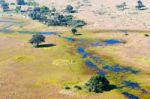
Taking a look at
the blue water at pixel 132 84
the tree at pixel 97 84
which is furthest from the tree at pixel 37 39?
the blue water at pixel 132 84

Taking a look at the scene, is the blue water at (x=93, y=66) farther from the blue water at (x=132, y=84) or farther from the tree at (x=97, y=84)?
the tree at (x=97, y=84)

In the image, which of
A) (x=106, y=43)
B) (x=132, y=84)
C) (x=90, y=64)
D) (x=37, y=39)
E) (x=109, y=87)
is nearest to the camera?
(x=109, y=87)

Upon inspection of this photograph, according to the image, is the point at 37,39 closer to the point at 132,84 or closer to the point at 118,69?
the point at 118,69

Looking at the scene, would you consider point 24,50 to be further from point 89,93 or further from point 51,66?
point 89,93

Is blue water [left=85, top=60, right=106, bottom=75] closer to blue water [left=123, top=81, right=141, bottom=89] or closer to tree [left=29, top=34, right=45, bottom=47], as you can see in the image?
blue water [left=123, top=81, right=141, bottom=89]

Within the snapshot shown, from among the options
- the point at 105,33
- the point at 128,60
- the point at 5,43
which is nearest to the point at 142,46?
the point at 128,60

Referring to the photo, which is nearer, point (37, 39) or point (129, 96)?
point (129, 96)

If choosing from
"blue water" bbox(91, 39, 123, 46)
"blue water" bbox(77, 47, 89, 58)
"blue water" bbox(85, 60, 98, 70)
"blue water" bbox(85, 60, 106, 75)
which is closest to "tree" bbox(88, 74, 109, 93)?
"blue water" bbox(85, 60, 106, 75)

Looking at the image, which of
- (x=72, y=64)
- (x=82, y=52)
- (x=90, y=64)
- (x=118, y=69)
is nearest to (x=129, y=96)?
(x=118, y=69)
